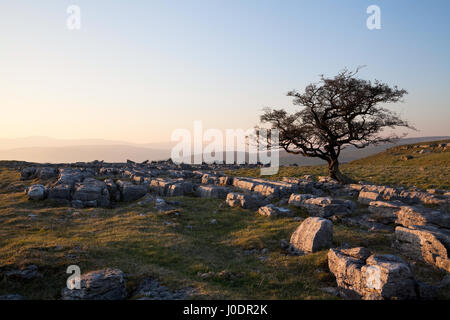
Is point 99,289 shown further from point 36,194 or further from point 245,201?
point 36,194

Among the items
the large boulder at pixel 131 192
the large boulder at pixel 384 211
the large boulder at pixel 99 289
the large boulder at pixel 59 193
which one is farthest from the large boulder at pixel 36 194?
the large boulder at pixel 384 211

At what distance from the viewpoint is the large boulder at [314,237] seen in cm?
1195

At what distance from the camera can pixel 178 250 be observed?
12.9m

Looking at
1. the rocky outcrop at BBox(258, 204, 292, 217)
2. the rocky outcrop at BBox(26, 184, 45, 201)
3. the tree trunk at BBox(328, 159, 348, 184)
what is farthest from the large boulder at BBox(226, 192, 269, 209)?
the rocky outcrop at BBox(26, 184, 45, 201)

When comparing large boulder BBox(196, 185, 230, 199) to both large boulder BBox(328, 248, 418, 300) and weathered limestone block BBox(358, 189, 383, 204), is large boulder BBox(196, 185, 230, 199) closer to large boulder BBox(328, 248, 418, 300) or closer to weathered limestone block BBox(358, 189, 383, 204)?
weathered limestone block BBox(358, 189, 383, 204)

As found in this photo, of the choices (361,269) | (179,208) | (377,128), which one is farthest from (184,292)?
(377,128)

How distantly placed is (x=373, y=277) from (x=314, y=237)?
12.6 ft

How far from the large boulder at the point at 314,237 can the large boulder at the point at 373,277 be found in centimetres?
215

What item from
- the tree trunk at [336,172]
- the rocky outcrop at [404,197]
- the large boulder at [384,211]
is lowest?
the large boulder at [384,211]

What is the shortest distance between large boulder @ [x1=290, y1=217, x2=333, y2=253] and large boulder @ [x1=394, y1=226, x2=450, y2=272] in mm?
2865

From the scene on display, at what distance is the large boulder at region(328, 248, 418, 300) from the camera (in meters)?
7.79

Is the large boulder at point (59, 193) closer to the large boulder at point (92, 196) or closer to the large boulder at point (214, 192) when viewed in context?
the large boulder at point (92, 196)
